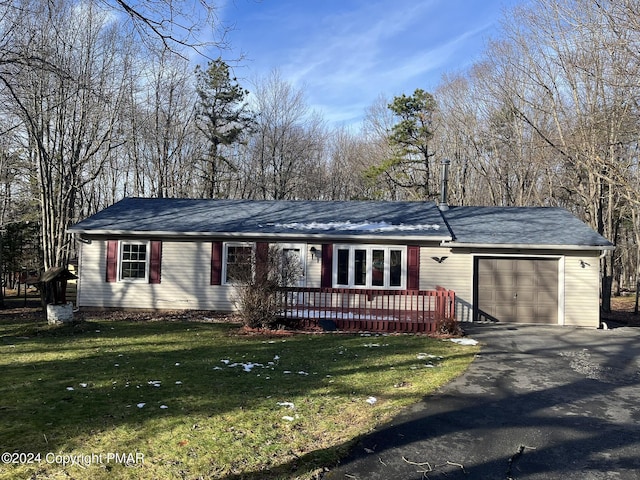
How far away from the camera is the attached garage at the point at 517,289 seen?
1252 centimetres

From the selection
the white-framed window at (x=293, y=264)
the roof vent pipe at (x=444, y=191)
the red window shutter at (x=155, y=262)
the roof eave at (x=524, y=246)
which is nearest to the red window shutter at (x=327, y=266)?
the white-framed window at (x=293, y=264)

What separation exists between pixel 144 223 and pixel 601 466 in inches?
525

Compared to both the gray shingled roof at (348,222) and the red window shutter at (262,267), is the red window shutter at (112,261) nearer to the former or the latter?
the gray shingled roof at (348,222)

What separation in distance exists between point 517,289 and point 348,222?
5.55 metres

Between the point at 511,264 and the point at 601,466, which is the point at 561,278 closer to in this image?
the point at 511,264

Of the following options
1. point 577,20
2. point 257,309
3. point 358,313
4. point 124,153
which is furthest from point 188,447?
point 124,153

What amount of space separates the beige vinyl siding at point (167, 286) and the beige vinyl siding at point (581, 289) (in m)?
10.2

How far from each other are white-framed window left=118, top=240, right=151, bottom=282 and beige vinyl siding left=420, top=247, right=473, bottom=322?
875 cm

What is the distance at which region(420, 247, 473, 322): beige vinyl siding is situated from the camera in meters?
12.7

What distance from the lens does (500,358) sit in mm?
7668

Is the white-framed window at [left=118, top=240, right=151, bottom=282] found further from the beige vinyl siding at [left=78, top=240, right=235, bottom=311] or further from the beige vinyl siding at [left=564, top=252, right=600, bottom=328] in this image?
the beige vinyl siding at [left=564, top=252, right=600, bottom=328]

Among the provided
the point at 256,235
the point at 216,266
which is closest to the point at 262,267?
the point at 256,235
